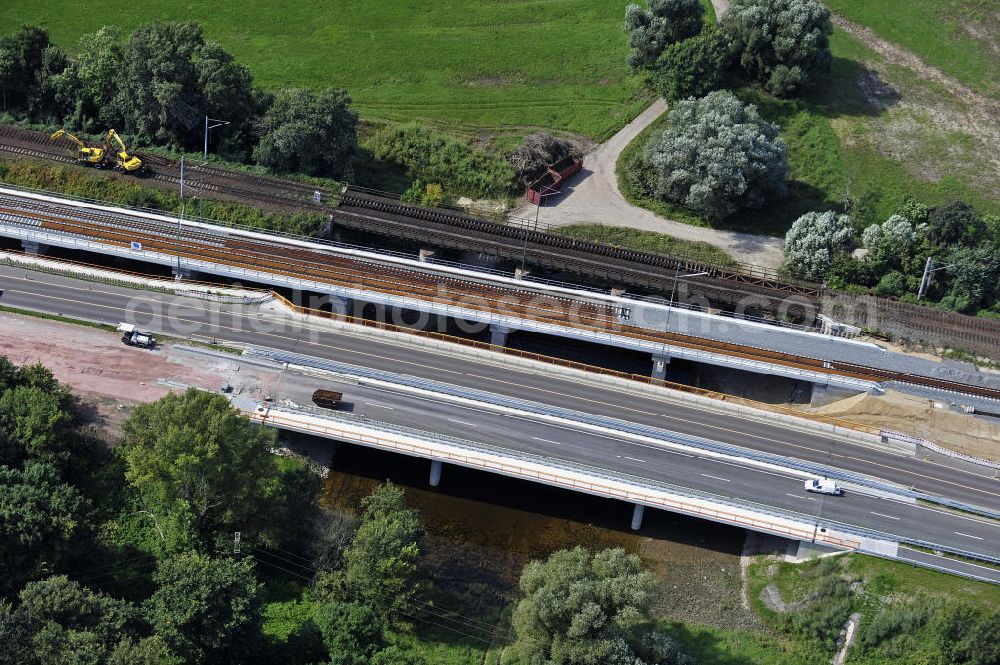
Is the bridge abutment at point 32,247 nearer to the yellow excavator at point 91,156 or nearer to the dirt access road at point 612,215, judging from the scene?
the yellow excavator at point 91,156

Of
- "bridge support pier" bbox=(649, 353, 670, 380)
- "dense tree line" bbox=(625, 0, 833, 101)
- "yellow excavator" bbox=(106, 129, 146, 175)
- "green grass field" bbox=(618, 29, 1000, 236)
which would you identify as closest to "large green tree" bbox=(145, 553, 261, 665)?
"bridge support pier" bbox=(649, 353, 670, 380)

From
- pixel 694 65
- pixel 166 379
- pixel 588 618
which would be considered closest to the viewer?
pixel 588 618

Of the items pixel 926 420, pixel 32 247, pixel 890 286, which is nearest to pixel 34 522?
pixel 32 247

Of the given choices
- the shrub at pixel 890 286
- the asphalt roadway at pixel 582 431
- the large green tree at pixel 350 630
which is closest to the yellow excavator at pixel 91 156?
the asphalt roadway at pixel 582 431

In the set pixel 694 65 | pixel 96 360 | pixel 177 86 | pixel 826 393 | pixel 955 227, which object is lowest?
pixel 96 360

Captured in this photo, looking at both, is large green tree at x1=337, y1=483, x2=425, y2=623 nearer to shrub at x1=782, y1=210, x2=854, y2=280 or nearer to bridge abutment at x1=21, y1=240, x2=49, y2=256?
bridge abutment at x1=21, y1=240, x2=49, y2=256

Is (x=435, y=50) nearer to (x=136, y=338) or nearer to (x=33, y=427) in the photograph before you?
(x=136, y=338)

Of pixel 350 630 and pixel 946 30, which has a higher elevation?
pixel 946 30

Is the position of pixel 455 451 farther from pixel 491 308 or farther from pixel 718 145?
pixel 718 145
